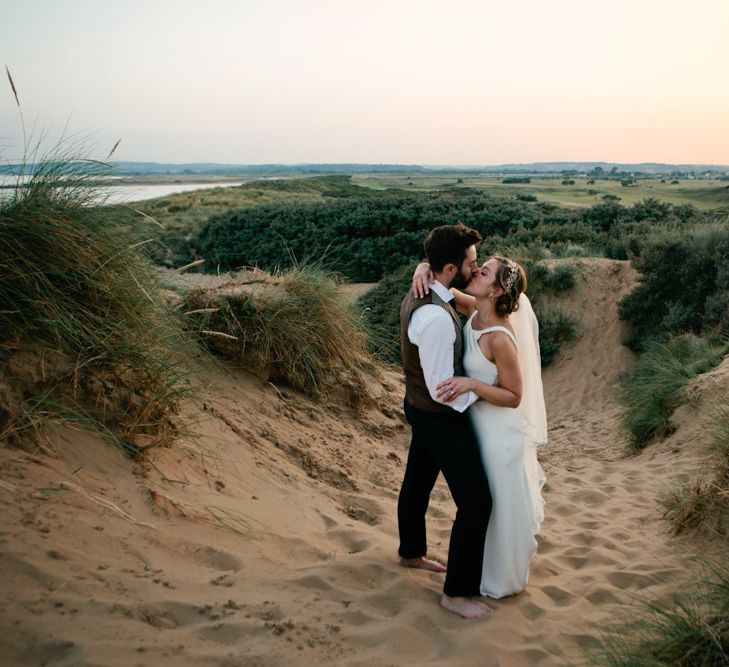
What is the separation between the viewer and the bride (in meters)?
3.87

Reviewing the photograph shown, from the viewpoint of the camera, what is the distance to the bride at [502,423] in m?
3.87

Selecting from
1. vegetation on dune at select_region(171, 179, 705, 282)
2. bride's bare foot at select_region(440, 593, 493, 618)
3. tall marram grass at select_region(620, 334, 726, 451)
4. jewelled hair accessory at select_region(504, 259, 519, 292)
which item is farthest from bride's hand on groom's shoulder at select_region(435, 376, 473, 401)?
vegetation on dune at select_region(171, 179, 705, 282)

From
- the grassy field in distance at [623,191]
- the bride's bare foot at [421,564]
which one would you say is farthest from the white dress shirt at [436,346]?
the grassy field in distance at [623,191]

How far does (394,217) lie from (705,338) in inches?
700

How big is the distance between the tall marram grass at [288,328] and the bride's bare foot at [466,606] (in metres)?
3.59

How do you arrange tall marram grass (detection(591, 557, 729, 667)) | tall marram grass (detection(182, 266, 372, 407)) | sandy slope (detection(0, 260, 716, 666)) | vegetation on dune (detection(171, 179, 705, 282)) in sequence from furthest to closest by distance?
vegetation on dune (detection(171, 179, 705, 282))
tall marram grass (detection(182, 266, 372, 407))
sandy slope (detection(0, 260, 716, 666))
tall marram grass (detection(591, 557, 729, 667))

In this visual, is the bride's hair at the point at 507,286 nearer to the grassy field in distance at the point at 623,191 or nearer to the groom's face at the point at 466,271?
the groom's face at the point at 466,271

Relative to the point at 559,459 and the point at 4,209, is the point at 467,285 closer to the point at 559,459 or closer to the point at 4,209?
the point at 4,209

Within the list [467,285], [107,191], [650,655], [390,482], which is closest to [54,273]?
[107,191]

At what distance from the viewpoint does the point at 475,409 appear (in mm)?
4020

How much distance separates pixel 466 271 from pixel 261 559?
6.81 feet

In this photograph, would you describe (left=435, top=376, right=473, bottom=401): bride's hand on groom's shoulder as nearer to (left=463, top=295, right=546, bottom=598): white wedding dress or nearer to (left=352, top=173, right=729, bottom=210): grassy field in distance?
(left=463, top=295, right=546, bottom=598): white wedding dress

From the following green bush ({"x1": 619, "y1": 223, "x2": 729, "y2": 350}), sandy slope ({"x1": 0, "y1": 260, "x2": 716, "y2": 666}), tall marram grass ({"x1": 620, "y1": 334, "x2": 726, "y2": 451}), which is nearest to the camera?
sandy slope ({"x1": 0, "y1": 260, "x2": 716, "y2": 666})

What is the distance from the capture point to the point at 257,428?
6383mm
